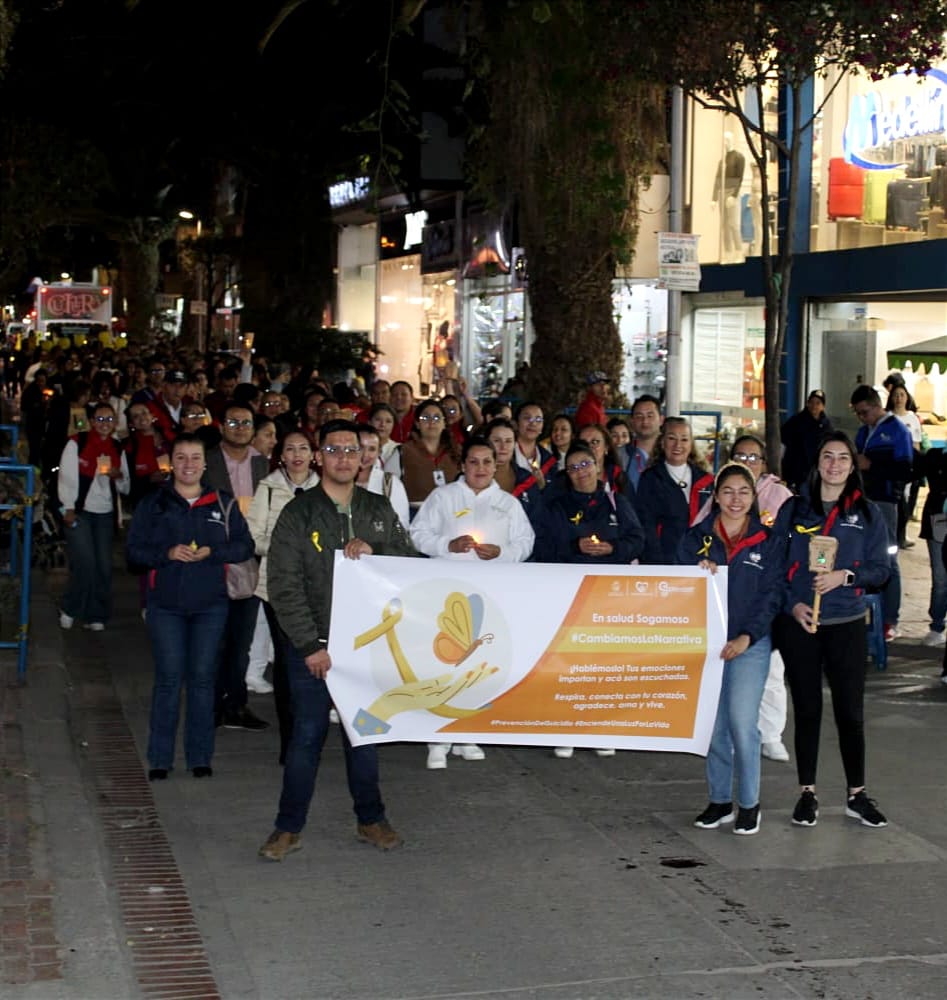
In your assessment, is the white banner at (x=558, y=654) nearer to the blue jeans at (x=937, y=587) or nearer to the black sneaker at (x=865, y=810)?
the black sneaker at (x=865, y=810)

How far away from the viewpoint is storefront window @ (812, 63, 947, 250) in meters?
19.6

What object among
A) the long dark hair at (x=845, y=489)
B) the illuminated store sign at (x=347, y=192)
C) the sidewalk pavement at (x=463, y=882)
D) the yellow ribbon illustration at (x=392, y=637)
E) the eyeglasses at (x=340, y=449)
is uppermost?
the illuminated store sign at (x=347, y=192)

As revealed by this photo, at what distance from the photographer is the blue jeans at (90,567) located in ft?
42.2

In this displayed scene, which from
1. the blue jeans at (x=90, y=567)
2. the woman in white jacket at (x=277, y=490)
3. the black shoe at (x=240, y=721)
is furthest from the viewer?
the blue jeans at (x=90, y=567)

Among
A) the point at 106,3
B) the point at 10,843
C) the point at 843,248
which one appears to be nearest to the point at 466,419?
the point at 843,248

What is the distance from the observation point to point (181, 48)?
30594 millimetres

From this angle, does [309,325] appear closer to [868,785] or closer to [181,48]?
[181,48]

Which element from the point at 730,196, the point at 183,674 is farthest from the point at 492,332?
the point at 183,674

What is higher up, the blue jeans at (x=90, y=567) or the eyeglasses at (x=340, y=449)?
the eyeglasses at (x=340, y=449)

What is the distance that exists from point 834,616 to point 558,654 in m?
1.32

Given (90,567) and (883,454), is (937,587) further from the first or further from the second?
(90,567)

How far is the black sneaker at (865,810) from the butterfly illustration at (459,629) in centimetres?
192

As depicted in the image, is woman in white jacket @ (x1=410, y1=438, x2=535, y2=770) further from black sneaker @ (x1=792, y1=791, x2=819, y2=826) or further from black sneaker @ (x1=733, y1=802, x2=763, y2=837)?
black sneaker @ (x1=792, y1=791, x2=819, y2=826)

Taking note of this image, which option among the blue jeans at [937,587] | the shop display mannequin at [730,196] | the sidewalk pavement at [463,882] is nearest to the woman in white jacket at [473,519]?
the sidewalk pavement at [463,882]
